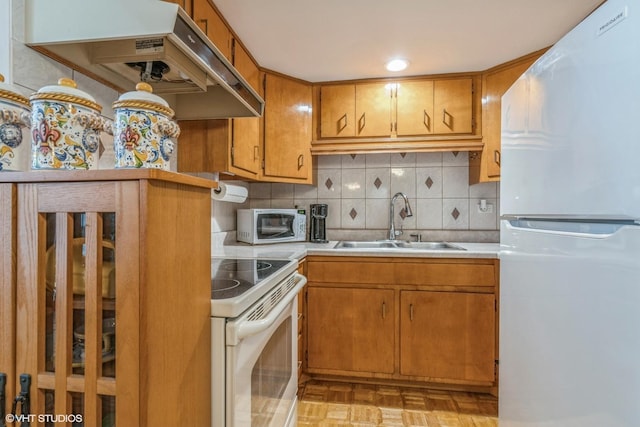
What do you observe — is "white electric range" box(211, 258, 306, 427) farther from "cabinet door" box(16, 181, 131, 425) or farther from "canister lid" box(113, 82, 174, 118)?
"canister lid" box(113, 82, 174, 118)

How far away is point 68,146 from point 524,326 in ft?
4.43

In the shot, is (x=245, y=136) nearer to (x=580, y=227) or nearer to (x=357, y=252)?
(x=357, y=252)

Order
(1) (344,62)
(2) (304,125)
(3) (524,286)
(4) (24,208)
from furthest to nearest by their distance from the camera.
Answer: (2) (304,125) < (1) (344,62) < (3) (524,286) < (4) (24,208)

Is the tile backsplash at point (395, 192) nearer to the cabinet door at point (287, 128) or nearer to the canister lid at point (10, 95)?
the cabinet door at point (287, 128)

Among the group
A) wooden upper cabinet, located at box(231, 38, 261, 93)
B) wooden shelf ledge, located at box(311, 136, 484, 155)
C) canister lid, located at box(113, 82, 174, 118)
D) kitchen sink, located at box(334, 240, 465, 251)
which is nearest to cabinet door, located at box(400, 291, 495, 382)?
kitchen sink, located at box(334, 240, 465, 251)

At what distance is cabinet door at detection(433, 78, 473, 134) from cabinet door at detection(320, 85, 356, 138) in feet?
1.88

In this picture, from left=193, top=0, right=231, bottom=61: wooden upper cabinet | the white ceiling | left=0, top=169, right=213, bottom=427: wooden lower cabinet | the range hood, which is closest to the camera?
left=0, top=169, right=213, bottom=427: wooden lower cabinet

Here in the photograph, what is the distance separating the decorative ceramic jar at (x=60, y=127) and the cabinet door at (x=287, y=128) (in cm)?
154

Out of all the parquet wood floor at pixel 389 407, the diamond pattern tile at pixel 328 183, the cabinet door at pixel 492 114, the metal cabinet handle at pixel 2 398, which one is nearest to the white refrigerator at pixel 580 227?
the parquet wood floor at pixel 389 407

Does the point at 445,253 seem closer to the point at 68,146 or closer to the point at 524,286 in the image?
the point at 524,286

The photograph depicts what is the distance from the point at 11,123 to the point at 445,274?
76.9 inches

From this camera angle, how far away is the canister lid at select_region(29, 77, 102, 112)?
0.60 meters

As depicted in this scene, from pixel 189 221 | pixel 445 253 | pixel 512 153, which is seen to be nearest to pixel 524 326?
pixel 512 153

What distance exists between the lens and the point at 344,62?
2059 millimetres
